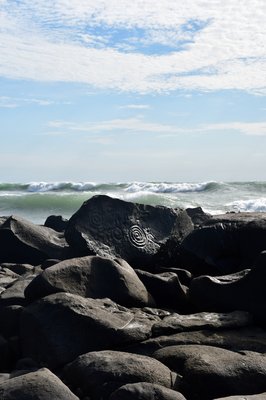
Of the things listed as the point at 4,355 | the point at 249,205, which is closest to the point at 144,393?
the point at 4,355

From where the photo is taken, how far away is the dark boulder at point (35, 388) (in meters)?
3.58

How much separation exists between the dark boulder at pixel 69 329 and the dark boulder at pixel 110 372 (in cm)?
32

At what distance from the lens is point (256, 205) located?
24344 mm

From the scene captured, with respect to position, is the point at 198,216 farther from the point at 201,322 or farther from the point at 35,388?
the point at 35,388

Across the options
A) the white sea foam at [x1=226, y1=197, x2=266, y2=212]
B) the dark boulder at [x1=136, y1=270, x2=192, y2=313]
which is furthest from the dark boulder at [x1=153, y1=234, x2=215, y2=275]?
the white sea foam at [x1=226, y1=197, x2=266, y2=212]

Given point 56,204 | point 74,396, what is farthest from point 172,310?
point 56,204

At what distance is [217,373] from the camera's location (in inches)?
150

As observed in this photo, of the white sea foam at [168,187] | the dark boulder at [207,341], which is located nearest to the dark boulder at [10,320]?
the dark boulder at [207,341]

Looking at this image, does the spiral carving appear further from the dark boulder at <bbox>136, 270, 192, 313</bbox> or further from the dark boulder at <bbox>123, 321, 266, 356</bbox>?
the dark boulder at <bbox>123, 321, 266, 356</bbox>

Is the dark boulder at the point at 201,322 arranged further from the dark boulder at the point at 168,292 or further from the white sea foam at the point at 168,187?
the white sea foam at the point at 168,187

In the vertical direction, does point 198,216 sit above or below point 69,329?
above

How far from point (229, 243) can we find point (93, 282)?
173cm

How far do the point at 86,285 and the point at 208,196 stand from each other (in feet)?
82.2

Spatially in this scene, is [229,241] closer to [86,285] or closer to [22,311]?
[86,285]
